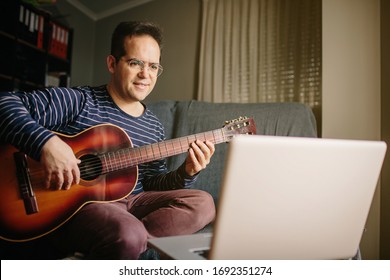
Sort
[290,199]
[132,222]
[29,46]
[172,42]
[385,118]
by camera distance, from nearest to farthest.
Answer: [290,199]
[132,222]
[385,118]
[172,42]
[29,46]

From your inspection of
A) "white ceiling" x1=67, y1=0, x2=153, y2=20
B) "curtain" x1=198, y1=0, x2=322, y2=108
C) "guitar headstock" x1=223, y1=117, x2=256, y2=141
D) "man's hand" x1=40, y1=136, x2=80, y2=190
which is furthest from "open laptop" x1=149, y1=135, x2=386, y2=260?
"curtain" x1=198, y1=0, x2=322, y2=108

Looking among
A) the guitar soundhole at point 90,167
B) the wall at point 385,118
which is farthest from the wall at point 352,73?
the guitar soundhole at point 90,167

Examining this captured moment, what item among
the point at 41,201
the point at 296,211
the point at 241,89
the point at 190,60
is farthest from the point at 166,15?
the point at 296,211

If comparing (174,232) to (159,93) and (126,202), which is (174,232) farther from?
(159,93)

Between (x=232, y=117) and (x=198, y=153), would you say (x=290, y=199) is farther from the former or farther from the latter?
(x=232, y=117)

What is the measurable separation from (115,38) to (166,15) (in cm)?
36

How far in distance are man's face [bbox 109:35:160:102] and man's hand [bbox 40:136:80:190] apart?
0.24m

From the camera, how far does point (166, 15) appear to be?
1.22 meters

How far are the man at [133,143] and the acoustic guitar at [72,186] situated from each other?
24 millimetres

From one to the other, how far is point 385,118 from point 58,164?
1.05 m

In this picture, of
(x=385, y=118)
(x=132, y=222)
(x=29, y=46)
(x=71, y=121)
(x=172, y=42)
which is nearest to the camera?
(x=132, y=222)

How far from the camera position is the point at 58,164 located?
2.25 ft

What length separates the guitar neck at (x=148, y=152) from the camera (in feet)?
2.57

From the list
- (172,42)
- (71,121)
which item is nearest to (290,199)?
(71,121)
